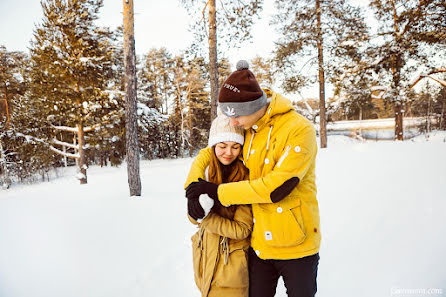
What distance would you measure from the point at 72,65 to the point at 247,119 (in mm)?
13086

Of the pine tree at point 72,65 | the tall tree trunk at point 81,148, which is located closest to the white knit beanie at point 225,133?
the pine tree at point 72,65

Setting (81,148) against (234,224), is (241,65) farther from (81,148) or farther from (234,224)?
(81,148)

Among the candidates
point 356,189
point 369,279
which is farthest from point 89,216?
point 356,189

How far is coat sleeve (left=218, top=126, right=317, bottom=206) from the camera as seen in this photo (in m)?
1.43

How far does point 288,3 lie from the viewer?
12820 mm

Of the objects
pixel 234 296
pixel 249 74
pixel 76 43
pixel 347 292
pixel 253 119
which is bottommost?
pixel 347 292

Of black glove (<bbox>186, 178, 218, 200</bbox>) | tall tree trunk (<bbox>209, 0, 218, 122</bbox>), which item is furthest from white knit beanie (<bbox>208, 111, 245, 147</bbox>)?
tall tree trunk (<bbox>209, 0, 218, 122</bbox>)

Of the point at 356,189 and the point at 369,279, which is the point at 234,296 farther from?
the point at 356,189

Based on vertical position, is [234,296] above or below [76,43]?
below

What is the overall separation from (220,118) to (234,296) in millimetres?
1351

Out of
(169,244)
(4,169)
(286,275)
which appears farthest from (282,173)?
(4,169)

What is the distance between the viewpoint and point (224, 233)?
1.64 metres

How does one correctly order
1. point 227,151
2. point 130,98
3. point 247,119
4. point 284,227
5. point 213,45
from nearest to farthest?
point 284,227 < point 247,119 < point 227,151 < point 130,98 < point 213,45

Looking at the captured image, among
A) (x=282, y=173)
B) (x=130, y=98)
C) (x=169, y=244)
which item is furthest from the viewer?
(x=130, y=98)
